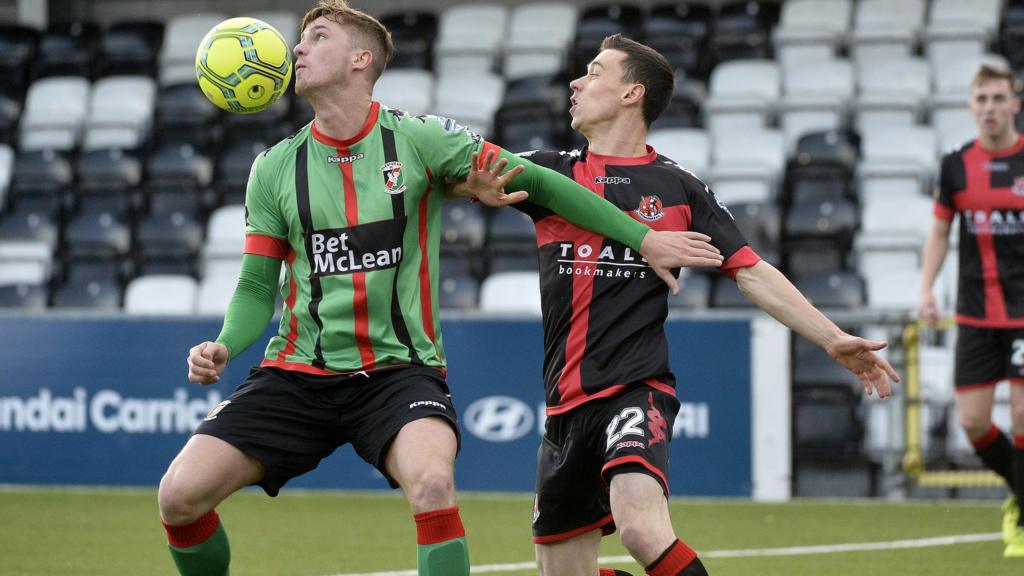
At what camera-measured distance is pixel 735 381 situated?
9.98 m

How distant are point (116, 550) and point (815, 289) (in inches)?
228

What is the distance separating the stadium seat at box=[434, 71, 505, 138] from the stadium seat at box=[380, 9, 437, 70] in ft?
2.45

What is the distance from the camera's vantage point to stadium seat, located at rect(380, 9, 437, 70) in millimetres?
16047

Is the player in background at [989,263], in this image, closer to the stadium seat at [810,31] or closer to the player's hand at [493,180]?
the player's hand at [493,180]

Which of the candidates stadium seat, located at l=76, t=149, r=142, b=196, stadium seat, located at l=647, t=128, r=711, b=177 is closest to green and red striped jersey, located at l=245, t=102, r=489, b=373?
stadium seat, located at l=647, t=128, r=711, b=177

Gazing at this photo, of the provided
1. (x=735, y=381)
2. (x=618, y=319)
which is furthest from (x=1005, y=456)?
(x=618, y=319)

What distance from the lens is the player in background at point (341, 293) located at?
4629mm

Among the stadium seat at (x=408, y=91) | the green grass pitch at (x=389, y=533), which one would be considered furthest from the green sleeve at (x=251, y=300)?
the stadium seat at (x=408, y=91)

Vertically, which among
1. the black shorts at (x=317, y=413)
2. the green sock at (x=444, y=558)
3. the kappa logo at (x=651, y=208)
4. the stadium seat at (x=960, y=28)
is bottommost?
the green sock at (x=444, y=558)

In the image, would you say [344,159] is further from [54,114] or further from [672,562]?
[54,114]

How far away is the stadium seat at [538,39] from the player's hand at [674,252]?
35.2ft

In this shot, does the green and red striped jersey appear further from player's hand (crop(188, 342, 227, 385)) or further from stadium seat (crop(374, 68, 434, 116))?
stadium seat (crop(374, 68, 434, 116))

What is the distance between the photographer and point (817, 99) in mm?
14188

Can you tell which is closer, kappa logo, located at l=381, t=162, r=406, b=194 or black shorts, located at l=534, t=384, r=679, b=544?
black shorts, located at l=534, t=384, r=679, b=544
